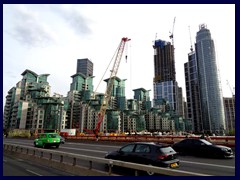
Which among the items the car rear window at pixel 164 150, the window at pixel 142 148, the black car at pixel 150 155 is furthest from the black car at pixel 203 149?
the window at pixel 142 148

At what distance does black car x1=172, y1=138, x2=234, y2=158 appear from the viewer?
49.6ft

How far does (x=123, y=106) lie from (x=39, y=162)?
17158 centimetres

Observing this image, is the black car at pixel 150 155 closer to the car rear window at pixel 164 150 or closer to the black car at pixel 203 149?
the car rear window at pixel 164 150

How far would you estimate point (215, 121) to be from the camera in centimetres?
→ 18762

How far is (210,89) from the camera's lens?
18988 centimetres

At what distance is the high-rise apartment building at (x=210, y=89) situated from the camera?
186875mm

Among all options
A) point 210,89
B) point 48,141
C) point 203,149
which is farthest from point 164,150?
point 210,89

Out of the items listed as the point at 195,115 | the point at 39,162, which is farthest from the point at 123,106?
the point at 39,162

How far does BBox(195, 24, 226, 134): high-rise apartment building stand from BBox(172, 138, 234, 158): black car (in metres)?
183

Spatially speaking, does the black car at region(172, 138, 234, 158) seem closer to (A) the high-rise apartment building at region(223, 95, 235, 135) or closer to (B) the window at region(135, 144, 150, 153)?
(B) the window at region(135, 144, 150, 153)
